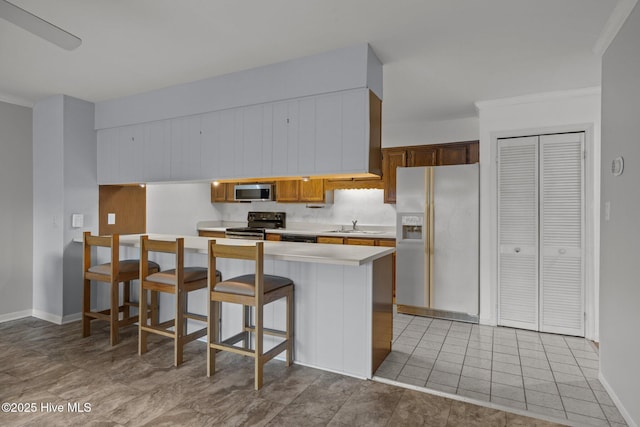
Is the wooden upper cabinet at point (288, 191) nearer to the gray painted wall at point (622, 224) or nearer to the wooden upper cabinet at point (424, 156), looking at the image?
the wooden upper cabinet at point (424, 156)

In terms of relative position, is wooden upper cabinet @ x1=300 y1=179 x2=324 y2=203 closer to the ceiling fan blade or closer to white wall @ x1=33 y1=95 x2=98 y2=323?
white wall @ x1=33 y1=95 x2=98 y2=323

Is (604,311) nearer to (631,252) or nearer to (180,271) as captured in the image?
(631,252)

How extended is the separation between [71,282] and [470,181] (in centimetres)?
457

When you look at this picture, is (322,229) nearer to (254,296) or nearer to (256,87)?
(256,87)

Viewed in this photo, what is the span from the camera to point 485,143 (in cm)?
403

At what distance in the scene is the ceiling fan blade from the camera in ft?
6.07

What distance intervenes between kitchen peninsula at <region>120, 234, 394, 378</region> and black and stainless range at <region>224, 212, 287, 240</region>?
271 cm

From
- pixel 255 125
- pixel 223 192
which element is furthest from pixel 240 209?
pixel 255 125

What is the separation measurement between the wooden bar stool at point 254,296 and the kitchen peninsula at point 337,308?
0.12m

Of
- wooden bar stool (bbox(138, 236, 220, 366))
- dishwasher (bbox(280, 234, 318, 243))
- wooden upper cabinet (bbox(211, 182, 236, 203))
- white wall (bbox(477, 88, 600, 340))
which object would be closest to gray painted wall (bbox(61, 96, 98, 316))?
wooden bar stool (bbox(138, 236, 220, 366))

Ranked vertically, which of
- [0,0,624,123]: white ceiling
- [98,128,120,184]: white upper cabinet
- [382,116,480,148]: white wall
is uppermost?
[0,0,624,123]: white ceiling

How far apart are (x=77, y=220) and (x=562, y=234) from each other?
203 inches

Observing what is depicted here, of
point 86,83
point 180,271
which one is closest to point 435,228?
point 180,271

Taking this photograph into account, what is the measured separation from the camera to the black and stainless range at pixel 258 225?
5777 mm
